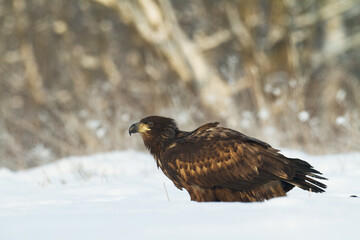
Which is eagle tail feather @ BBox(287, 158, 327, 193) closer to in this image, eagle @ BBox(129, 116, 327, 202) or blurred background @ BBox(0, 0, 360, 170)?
eagle @ BBox(129, 116, 327, 202)

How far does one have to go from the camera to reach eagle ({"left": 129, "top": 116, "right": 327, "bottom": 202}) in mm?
4262

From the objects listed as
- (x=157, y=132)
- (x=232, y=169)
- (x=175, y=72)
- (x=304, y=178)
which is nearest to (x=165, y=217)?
(x=232, y=169)

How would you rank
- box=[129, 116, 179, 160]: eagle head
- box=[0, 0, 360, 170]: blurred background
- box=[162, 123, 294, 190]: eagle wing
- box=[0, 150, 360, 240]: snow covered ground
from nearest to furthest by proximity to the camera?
box=[0, 150, 360, 240]: snow covered ground, box=[162, 123, 294, 190]: eagle wing, box=[129, 116, 179, 160]: eagle head, box=[0, 0, 360, 170]: blurred background

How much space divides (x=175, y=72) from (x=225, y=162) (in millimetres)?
10454

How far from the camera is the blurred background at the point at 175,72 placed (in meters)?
10.9

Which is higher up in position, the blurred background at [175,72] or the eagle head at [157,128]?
the blurred background at [175,72]

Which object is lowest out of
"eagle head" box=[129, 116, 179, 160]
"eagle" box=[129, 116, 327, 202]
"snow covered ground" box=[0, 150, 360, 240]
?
"snow covered ground" box=[0, 150, 360, 240]

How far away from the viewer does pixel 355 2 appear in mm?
14969

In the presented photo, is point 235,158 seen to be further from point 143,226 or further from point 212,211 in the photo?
point 143,226

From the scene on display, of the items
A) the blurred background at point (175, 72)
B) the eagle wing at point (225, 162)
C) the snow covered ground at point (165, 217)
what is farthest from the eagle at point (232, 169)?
the blurred background at point (175, 72)

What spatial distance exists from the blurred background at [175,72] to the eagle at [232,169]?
11.8ft

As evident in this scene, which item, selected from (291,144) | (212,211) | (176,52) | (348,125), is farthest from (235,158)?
(176,52)

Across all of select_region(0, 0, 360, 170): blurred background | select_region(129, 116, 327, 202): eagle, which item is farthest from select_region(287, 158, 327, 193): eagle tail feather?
select_region(0, 0, 360, 170): blurred background

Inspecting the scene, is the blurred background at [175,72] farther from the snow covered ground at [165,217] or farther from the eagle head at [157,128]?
the snow covered ground at [165,217]
